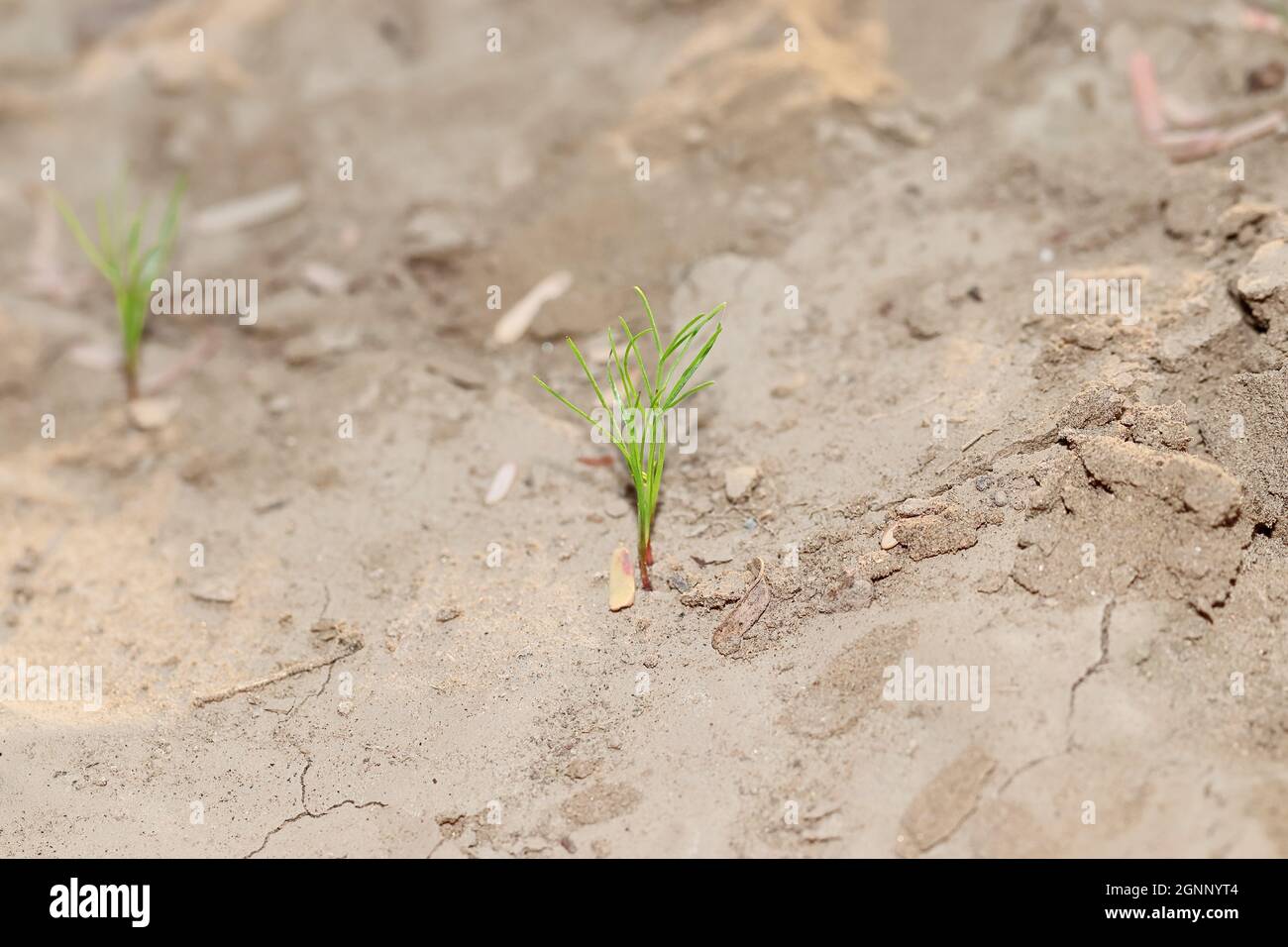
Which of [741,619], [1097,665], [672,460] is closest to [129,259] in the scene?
[672,460]

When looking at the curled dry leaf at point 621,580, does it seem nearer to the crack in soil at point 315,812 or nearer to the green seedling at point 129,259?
the crack in soil at point 315,812

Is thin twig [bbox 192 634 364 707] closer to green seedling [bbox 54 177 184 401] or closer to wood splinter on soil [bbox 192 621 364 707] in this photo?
wood splinter on soil [bbox 192 621 364 707]

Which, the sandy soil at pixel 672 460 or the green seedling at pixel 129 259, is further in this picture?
the green seedling at pixel 129 259

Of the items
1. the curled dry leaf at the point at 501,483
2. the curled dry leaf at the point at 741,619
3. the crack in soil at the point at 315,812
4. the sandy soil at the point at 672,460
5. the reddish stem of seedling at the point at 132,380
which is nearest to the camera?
the sandy soil at the point at 672,460

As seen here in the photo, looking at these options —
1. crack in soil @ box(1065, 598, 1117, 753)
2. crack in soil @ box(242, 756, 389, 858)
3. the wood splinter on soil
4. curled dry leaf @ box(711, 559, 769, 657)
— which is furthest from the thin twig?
crack in soil @ box(1065, 598, 1117, 753)

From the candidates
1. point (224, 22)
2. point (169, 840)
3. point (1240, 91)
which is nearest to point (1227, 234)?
point (1240, 91)

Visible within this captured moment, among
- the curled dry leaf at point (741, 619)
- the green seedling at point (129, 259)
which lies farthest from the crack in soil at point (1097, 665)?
the green seedling at point (129, 259)
